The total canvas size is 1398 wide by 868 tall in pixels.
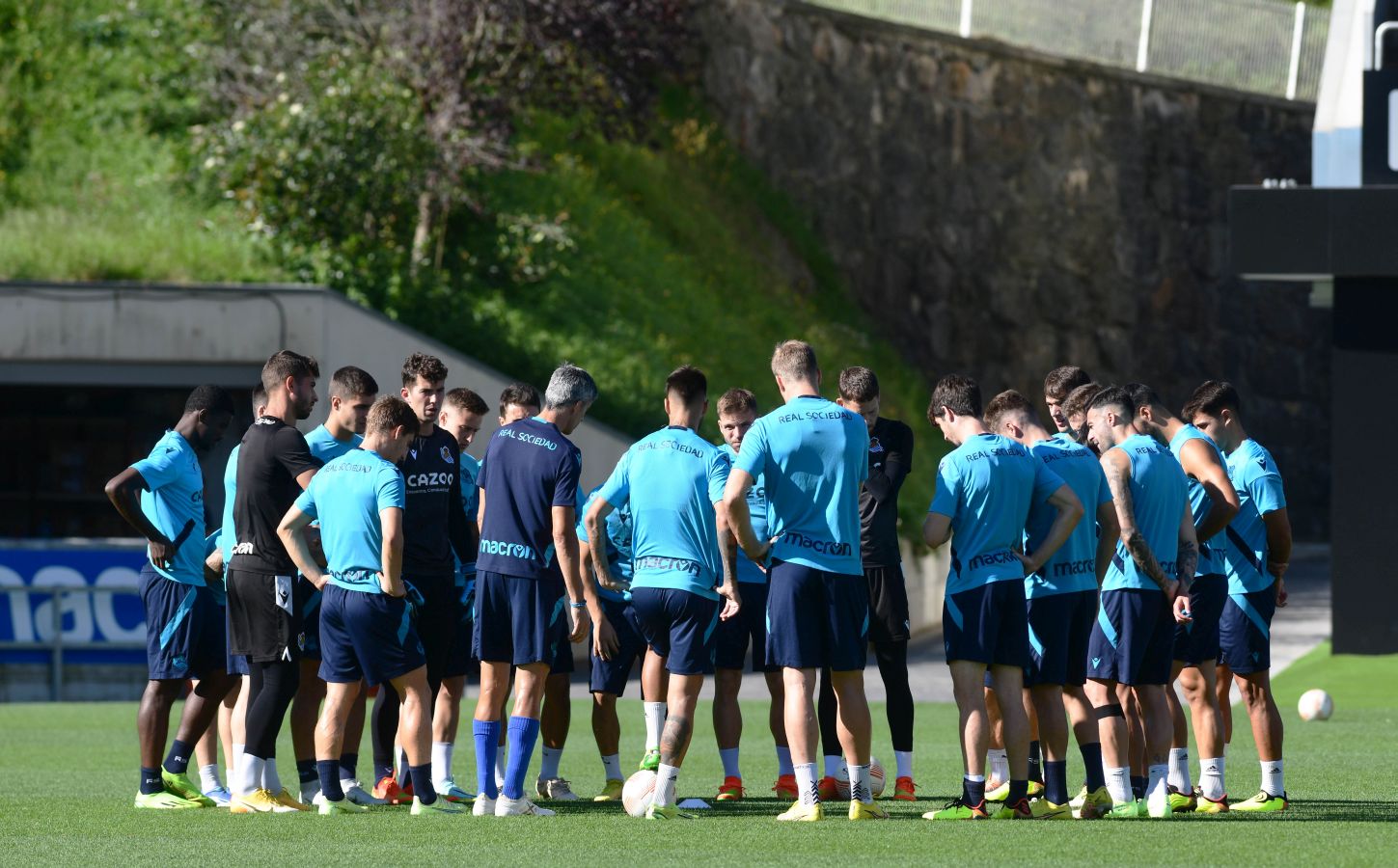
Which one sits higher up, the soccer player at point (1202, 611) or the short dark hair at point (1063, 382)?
the short dark hair at point (1063, 382)

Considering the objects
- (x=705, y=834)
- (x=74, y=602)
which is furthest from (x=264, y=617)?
(x=74, y=602)

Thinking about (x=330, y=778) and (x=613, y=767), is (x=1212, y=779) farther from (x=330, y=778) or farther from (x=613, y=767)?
(x=330, y=778)

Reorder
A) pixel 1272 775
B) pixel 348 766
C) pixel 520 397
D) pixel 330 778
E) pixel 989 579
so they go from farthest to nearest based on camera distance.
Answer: pixel 520 397
pixel 348 766
pixel 1272 775
pixel 330 778
pixel 989 579

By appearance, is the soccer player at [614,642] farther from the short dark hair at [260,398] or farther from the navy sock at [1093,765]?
the navy sock at [1093,765]

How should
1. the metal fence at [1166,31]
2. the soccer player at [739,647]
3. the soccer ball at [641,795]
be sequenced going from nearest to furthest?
the soccer ball at [641,795]
the soccer player at [739,647]
the metal fence at [1166,31]

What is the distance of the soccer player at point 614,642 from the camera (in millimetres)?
9930

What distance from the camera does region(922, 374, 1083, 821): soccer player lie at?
28.4ft

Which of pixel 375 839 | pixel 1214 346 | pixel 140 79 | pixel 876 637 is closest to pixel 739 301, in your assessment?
pixel 140 79

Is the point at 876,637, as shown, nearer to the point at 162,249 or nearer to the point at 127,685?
the point at 127,685

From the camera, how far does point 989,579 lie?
8.68 metres

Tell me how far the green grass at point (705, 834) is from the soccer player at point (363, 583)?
1.65 feet

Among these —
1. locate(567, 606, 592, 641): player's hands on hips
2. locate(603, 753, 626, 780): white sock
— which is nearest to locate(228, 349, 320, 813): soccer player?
locate(567, 606, 592, 641): player's hands on hips

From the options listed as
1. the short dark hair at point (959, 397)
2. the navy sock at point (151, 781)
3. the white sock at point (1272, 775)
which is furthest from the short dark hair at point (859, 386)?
the navy sock at point (151, 781)

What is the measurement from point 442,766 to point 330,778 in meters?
0.74
